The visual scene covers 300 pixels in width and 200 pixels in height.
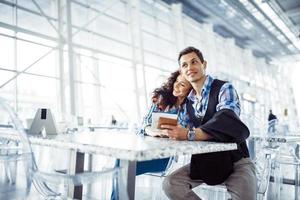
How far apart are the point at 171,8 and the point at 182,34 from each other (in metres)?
0.99

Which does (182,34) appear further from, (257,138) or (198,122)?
(198,122)

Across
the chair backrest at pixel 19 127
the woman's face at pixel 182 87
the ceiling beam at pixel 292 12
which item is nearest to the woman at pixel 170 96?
the woman's face at pixel 182 87

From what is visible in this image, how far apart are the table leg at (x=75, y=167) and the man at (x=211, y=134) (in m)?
0.38

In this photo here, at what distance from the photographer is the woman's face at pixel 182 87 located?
61.7 inches

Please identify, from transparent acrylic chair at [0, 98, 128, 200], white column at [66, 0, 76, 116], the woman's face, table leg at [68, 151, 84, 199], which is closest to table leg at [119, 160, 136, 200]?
transparent acrylic chair at [0, 98, 128, 200]

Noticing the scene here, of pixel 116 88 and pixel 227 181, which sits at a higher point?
pixel 116 88

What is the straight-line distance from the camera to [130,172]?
1118mm

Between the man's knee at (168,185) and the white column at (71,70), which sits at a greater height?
the white column at (71,70)

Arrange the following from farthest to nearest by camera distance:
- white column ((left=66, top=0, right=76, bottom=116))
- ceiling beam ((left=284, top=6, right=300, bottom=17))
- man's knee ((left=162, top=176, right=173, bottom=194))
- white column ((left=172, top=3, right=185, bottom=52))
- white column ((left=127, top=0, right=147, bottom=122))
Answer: ceiling beam ((left=284, top=6, right=300, bottom=17)) → white column ((left=172, top=3, right=185, bottom=52)) → white column ((left=127, top=0, right=147, bottom=122)) → white column ((left=66, top=0, right=76, bottom=116)) → man's knee ((left=162, top=176, right=173, bottom=194))

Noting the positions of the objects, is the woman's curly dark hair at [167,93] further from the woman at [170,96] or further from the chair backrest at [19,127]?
the chair backrest at [19,127]

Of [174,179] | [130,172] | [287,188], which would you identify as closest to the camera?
[130,172]

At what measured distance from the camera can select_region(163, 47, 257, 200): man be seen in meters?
1.16

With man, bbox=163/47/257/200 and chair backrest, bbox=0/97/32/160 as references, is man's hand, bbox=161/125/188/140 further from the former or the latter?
chair backrest, bbox=0/97/32/160

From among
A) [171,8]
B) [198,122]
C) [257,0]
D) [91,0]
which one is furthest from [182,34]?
[198,122]
